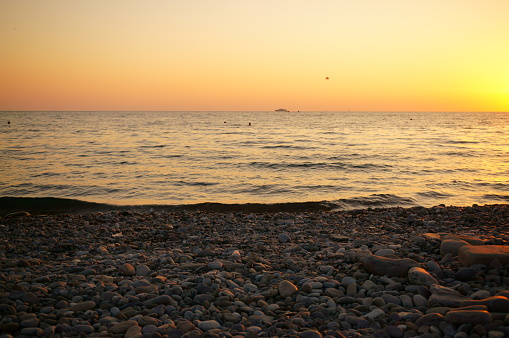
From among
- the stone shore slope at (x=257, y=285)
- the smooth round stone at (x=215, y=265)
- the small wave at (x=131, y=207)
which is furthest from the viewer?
the small wave at (x=131, y=207)

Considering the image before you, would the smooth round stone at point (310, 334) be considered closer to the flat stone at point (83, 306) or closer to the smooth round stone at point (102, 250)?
the flat stone at point (83, 306)

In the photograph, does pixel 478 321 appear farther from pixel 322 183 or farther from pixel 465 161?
pixel 465 161

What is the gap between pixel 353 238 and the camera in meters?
7.88

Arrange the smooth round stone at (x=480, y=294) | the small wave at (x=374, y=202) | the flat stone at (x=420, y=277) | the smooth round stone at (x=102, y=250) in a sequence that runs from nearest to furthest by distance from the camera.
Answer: the smooth round stone at (x=480, y=294), the flat stone at (x=420, y=277), the smooth round stone at (x=102, y=250), the small wave at (x=374, y=202)

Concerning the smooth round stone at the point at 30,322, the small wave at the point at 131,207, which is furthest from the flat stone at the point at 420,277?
the small wave at the point at 131,207

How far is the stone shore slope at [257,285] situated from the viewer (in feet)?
12.8

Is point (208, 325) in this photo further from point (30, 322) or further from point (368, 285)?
point (368, 285)

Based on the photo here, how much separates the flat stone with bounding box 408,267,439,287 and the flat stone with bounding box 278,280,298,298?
5.53 ft

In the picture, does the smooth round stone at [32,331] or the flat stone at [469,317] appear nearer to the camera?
the flat stone at [469,317]

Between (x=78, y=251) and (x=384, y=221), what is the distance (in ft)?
25.9

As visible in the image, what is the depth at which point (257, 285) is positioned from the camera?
5309 millimetres

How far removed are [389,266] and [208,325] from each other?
293 cm

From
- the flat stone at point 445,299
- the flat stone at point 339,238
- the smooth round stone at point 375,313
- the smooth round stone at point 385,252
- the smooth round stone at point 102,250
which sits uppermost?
the flat stone at point 445,299

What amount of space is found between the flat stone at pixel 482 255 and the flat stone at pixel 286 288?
2772 millimetres
